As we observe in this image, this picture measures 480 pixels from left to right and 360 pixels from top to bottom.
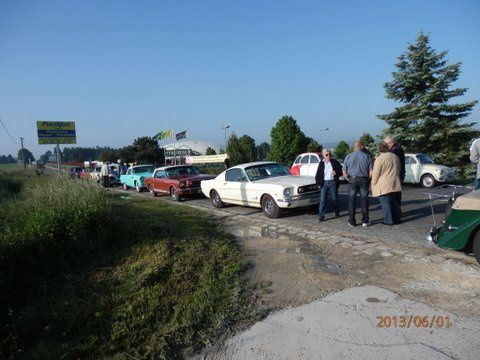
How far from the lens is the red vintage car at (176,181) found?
13.7 m

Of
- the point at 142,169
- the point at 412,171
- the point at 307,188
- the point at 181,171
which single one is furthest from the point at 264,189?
the point at 142,169

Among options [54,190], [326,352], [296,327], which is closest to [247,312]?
[296,327]

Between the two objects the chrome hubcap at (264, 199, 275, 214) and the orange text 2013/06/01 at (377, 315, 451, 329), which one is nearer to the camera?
the orange text 2013/06/01 at (377, 315, 451, 329)

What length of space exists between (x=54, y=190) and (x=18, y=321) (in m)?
3.94

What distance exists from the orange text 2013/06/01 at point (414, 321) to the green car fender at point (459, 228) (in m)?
1.59

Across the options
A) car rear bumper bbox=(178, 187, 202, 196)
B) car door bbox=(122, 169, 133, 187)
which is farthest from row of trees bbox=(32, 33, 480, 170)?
car door bbox=(122, 169, 133, 187)

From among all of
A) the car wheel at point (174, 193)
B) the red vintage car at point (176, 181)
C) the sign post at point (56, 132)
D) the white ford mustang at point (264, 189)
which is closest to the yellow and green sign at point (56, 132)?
the sign post at point (56, 132)

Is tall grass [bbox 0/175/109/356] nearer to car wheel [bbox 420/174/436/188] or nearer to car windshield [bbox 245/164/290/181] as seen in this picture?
car windshield [bbox 245/164/290/181]

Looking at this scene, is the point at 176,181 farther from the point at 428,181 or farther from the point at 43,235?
the point at 428,181

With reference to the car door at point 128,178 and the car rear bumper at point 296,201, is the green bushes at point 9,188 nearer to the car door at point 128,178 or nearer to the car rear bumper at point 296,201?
the car door at point 128,178

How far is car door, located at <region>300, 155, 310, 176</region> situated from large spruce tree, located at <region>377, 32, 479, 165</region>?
6955 mm

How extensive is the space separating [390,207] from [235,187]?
177 inches

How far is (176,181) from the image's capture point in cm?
Result: 1396

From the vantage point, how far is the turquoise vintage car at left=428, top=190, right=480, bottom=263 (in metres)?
4.49
